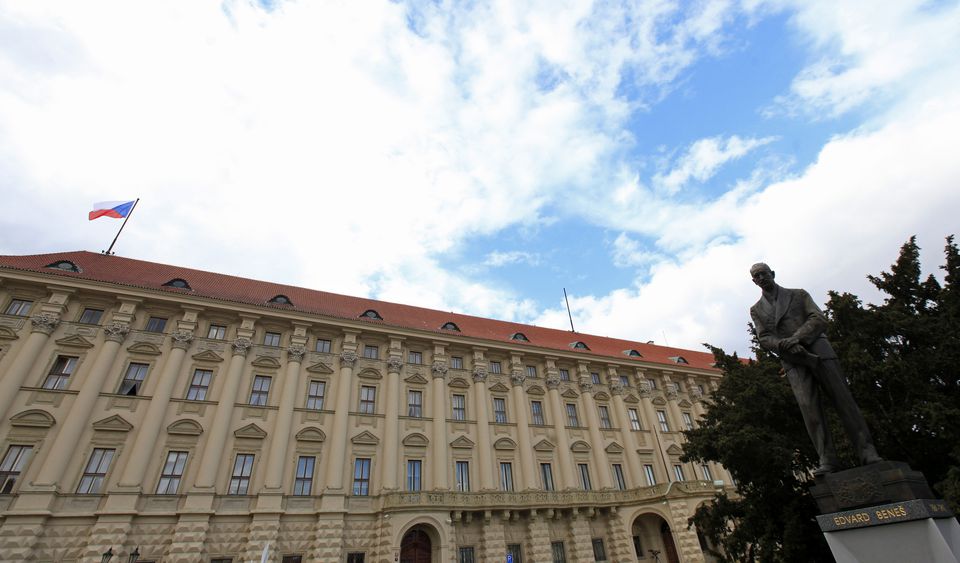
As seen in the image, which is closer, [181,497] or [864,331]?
[864,331]

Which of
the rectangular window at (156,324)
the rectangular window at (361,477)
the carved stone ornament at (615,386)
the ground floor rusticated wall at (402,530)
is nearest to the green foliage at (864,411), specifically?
the ground floor rusticated wall at (402,530)

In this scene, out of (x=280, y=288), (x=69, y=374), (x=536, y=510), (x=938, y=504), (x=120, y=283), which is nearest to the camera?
(x=938, y=504)

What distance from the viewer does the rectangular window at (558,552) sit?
2455 cm

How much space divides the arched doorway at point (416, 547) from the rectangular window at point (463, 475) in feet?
9.85

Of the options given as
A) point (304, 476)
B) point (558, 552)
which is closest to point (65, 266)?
point (304, 476)

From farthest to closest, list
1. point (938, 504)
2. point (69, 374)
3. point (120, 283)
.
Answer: point (120, 283) < point (69, 374) < point (938, 504)

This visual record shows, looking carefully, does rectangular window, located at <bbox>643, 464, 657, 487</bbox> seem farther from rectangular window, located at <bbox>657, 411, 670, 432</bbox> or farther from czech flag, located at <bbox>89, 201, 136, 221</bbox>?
czech flag, located at <bbox>89, 201, 136, 221</bbox>

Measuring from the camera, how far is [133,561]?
56.7 ft

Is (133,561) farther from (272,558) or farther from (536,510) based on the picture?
(536,510)

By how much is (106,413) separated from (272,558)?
9835 millimetres

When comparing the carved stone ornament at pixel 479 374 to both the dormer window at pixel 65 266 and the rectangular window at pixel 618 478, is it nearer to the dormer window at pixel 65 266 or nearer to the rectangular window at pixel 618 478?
the rectangular window at pixel 618 478

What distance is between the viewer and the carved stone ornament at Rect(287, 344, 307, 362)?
2470 cm

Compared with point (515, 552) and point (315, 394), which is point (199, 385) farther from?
point (515, 552)

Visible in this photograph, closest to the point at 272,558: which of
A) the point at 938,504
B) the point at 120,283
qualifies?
the point at 120,283
